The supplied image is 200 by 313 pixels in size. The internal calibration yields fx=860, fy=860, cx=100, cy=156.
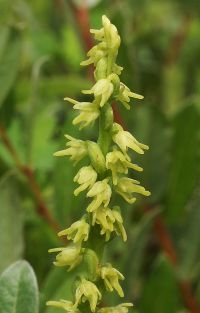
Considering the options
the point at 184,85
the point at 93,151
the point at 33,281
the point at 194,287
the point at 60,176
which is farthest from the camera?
the point at 184,85

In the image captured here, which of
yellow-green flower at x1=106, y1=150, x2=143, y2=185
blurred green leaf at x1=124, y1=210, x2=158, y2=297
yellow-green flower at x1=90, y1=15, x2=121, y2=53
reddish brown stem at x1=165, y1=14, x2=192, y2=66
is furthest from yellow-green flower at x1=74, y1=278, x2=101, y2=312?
reddish brown stem at x1=165, y1=14, x2=192, y2=66

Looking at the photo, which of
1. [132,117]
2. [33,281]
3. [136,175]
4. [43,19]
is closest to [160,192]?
[136,175]

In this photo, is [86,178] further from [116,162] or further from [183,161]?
[183,161]

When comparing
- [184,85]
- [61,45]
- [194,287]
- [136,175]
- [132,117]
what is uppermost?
[61,45]

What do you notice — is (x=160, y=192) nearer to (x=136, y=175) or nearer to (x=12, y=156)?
(x=136, y=175)

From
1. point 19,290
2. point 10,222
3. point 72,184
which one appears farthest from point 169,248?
point 19,290

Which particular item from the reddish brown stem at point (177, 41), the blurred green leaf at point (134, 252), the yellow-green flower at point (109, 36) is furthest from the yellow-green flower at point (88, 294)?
the reddish brown stem at point (177, 41)
